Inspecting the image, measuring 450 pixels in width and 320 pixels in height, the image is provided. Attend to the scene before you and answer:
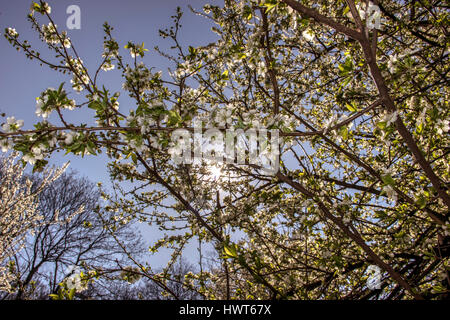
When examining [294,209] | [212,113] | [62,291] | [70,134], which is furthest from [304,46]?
[62,291]

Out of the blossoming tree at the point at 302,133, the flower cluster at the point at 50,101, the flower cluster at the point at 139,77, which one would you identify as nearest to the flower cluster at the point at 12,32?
the blossoming tree at the point at 302,133

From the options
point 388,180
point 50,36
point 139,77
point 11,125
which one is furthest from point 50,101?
point 388,180

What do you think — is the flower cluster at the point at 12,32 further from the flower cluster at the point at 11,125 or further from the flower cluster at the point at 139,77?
the flower cluster at the point at 11,125

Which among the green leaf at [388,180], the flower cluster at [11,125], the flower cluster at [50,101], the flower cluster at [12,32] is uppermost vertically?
the flower cluster at [12,32]

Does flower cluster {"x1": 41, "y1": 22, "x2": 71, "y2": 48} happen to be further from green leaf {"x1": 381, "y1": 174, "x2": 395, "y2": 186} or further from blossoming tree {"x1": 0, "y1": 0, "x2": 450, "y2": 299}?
green leaf {"x1": 381, "y1": 174, "x2": 395, "y2": 186}

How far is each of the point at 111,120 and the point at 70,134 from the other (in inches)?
22.0

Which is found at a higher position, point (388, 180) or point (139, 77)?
point (139, 77)

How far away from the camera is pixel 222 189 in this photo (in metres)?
3.90

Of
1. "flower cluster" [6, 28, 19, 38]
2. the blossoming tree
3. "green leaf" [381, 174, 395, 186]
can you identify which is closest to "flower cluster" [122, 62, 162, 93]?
the blossoming tree

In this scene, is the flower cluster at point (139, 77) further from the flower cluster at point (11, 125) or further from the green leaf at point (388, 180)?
the green leaf at point (388, 180)

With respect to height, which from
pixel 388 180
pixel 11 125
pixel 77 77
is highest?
pixel 77 77

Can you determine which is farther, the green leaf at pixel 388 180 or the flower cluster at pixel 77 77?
the flower cluster at pixel 77 77

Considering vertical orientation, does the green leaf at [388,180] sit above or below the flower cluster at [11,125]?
below

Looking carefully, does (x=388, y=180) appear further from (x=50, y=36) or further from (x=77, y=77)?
(x=50, y=36)
